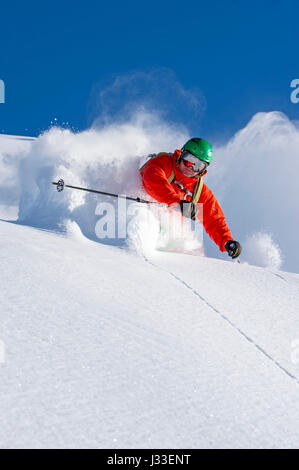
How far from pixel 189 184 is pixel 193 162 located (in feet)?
1.16

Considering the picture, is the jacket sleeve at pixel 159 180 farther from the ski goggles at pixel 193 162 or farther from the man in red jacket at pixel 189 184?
the ski goggles at pixel 193 162

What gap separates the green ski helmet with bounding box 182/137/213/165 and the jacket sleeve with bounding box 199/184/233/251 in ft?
1.72

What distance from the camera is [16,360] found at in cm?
159

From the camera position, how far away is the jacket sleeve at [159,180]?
480cm

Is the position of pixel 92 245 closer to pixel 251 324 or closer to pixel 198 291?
pixel 198 291

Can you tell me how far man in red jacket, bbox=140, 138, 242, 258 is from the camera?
4.77 meters

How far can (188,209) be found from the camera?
15.4 feet

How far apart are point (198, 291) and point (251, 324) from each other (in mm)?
496

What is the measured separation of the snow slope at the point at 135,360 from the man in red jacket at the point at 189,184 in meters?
1.78

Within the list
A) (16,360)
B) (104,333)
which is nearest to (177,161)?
(104,333)
